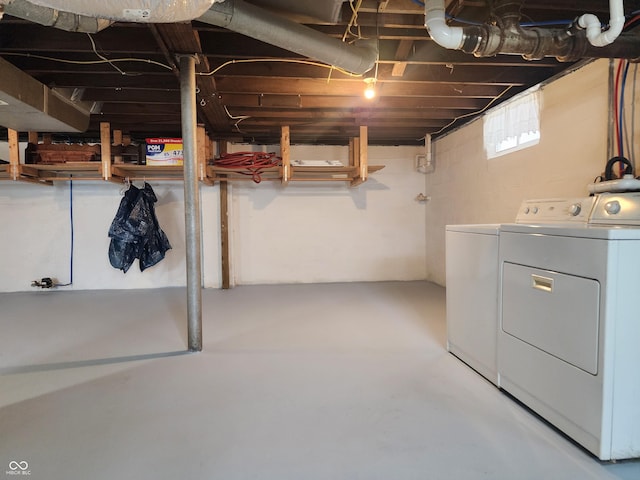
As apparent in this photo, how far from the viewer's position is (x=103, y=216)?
4.55 metres

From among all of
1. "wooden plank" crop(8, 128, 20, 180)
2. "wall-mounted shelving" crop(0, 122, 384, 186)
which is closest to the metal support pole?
"wall-mounted shelving" crop(0, 122, 384, 186)

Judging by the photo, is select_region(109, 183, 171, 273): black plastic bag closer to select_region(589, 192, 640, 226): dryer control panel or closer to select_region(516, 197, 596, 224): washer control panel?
select_region(516, 197, 596, 224): washer control panel

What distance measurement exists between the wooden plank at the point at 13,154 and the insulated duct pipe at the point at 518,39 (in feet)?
13.9

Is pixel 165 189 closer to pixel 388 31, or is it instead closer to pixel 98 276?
pixel 98 276

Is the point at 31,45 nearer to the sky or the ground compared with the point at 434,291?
nearer to the sky

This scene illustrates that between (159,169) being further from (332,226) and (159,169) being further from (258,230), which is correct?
(332,226)

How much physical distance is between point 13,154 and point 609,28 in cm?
513

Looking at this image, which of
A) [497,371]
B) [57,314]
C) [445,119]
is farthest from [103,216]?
[497,371]

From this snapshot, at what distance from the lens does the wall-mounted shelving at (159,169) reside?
3666 millimetres

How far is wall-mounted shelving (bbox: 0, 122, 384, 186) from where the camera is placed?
3.67 m

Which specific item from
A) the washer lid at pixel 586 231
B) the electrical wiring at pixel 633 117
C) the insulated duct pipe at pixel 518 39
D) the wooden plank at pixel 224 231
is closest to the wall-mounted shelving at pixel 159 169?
the wooden plank at pixel 224 231

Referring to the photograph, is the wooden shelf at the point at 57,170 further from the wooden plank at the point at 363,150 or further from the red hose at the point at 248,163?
the wooden plank at the point at 363,150

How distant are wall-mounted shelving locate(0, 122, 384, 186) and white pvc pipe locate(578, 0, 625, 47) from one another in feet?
7.88

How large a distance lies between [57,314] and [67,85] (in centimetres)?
223
